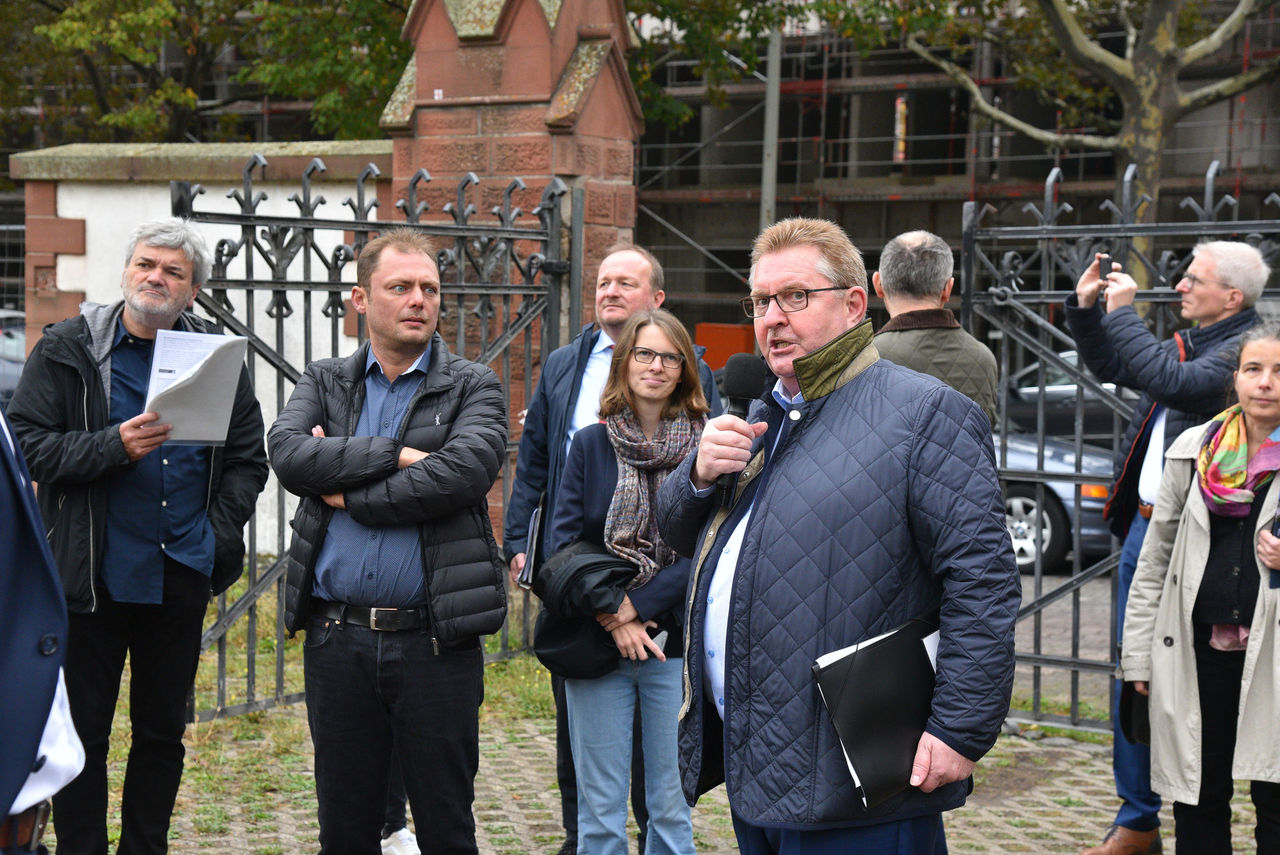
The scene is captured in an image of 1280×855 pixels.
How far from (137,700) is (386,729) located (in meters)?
1.01

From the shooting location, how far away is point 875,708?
282cm

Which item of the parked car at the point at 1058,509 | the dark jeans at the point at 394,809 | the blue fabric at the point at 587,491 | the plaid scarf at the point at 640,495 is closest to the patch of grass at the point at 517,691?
the dark jeans at the point at 394,809

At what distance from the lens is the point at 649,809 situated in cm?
442

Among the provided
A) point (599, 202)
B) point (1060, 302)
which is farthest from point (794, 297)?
point (599, 202)

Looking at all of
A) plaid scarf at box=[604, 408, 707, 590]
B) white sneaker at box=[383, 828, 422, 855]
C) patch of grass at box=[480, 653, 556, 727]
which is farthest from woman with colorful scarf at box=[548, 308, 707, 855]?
patch of grass at box=[480, 653, 556, 727]

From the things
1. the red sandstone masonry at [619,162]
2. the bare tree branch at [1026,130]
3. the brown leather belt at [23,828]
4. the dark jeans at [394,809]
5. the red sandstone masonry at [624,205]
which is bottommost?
the dark jeans at [394,809]

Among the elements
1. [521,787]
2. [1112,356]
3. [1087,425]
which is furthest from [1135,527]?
[1087,425]

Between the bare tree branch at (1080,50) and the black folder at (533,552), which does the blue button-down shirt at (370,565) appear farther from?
the bare tree branch at (1080,50)

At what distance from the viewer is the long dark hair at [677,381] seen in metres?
4.39

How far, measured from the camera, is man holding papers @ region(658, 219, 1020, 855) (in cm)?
284

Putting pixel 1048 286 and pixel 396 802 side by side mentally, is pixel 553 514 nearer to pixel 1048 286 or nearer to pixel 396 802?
pixel 396 802

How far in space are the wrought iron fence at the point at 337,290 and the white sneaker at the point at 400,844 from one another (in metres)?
1.57

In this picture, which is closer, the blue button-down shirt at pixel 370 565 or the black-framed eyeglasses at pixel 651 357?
the blue button-down shirt at pixel 370 565

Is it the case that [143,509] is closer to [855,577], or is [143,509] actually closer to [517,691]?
[855,577]
